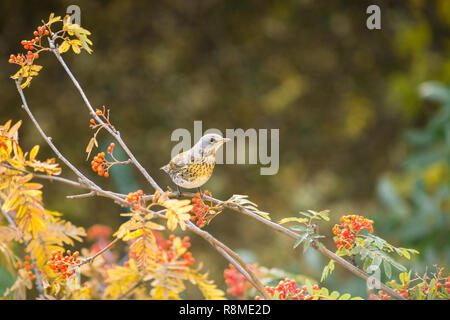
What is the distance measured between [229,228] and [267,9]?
1007 mm

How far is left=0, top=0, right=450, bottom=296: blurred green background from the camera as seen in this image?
6.26 ft

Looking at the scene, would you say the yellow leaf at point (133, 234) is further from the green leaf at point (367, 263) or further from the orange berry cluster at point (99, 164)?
the green leaf at point (367, 263)

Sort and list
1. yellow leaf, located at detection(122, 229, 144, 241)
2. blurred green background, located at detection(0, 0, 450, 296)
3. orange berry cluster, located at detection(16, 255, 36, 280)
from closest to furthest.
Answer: yellow leaf, located at detection(122, 229, 144, 241)
orange berry cluster, located at detection(16, 255, 36, 280)
blurred green background, located at detection(0, 0, 450, 296)

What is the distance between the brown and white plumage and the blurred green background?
1149 mm

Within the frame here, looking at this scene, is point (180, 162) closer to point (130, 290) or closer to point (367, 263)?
point (130, 290)

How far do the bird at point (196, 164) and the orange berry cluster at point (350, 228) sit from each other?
0.72 feet

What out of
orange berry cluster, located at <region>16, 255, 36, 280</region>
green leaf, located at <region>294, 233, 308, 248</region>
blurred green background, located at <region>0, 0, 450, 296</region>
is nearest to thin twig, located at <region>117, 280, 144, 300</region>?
orange berry cluster, located at <region>16, 255, 36, 280</region>

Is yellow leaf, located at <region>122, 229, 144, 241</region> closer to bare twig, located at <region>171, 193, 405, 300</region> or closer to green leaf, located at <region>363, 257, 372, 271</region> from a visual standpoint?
bare twig, located at <region>171, 193, 405, 300</region>

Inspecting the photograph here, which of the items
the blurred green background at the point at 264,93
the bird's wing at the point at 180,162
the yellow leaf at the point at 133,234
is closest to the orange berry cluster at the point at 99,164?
the yellow leaf at the point at 133,234

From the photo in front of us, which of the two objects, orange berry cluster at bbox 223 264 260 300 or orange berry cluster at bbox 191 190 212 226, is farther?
orange berry cluster at bbox 223 264 260 300

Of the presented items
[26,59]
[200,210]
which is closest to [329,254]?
[200,210]

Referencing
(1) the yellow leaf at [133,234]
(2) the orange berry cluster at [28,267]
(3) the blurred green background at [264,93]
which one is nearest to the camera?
(1) the yellow leaf at [133,234]

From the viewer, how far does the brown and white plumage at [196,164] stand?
653 mm
